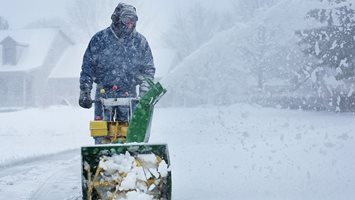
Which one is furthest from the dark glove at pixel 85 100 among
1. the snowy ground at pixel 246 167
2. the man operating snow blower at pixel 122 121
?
the snowy ground at pixel 246 167

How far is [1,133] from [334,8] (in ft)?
40.9

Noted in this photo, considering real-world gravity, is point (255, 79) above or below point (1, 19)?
below

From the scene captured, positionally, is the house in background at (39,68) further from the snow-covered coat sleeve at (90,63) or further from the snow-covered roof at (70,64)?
the snow-covered coat sleeve at (90,63)

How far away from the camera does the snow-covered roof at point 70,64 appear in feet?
151

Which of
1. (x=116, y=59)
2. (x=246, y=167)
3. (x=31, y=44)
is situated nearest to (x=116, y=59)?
(x=116, y=59)

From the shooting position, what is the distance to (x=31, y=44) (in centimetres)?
4638

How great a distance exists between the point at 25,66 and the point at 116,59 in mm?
40211

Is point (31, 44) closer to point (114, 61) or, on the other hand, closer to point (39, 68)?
point (39, 68)

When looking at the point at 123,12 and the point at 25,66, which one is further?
the point at 25,66

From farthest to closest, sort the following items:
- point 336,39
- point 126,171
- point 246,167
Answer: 1. point 336,39
2. point 246,167
3. point 126,171

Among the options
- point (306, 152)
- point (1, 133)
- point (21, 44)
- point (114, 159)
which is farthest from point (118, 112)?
point (21, 44)

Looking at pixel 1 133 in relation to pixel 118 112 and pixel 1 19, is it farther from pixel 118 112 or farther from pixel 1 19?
pixel 1 19

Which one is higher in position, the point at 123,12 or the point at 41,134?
the point at 123,12

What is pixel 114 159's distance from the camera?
435cm
